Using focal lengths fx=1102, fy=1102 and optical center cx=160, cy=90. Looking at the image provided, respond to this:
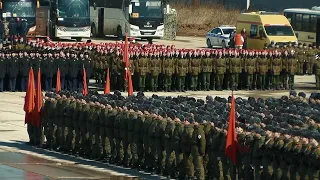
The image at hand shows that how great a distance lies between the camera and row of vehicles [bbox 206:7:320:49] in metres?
46.1

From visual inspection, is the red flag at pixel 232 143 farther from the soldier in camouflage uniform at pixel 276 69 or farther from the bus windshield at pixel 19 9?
the bus windshield at pixel 19 9

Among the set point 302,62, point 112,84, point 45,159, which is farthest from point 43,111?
point 302,62

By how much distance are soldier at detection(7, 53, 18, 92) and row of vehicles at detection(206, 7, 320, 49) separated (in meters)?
14.1

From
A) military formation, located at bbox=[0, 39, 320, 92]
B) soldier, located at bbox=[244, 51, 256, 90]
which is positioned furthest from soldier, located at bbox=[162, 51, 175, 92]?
soldier, located at bbox=[244, 51, 256, 90]

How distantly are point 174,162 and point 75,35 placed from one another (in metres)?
36.4

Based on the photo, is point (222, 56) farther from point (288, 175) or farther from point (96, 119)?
point (288, 175)

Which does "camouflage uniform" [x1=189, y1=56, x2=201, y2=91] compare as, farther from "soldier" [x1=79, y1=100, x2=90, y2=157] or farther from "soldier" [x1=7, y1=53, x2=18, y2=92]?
"soldier" [x1=79, y1=100, x2=90, y2=157]

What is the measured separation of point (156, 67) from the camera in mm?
32625

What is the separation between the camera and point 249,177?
1596 centimetres

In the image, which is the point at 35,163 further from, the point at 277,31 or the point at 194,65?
the point at 277,31

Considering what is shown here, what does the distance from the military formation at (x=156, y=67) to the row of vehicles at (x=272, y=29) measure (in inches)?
311

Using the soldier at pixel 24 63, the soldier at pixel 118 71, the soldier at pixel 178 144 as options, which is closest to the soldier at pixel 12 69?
the soldier at pixel 24 63

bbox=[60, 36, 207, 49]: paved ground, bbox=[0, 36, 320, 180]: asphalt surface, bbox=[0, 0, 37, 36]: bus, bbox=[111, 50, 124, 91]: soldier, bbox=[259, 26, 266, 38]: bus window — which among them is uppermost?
bbox=[0, 0, 37, 36]: bus

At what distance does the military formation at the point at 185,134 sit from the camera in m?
15.4
